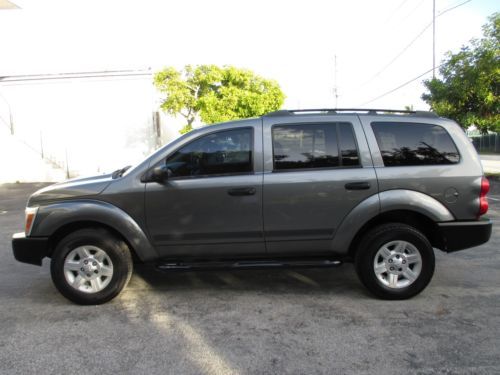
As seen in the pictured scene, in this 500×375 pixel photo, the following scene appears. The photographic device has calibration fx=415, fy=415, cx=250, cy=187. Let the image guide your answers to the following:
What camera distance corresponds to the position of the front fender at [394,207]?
158 inches

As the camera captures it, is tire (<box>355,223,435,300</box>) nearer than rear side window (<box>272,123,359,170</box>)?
Yes

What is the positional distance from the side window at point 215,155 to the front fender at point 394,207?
1147 mm

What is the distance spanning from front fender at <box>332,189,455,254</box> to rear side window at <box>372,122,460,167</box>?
1.10 feet

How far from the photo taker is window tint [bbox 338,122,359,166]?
412 centimetres

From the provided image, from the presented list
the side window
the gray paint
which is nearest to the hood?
the gray paint

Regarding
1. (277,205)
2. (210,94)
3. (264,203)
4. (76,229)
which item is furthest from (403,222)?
(210,94)

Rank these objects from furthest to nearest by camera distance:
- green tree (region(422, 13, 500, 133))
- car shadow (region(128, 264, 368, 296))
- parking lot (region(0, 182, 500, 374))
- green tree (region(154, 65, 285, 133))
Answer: green tree (region(154, 65, 285, 133)) → green tree (region(422, 13, 500, 133)) → car shadow (region(128, 264, 368, 296)) → parking lot (region(0, 182, 500, 374))

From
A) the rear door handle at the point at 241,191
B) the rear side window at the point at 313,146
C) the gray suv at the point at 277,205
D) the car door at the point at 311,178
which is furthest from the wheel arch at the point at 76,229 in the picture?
the rear side window at the point at 313,146

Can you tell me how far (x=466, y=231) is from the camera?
159 inches

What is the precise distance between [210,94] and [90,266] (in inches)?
625

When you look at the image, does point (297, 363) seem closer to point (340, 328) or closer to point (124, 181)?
point (340, 328)

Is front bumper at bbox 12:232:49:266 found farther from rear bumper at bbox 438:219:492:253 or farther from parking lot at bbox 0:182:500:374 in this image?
rear bumper at bbox 438:219:492:253

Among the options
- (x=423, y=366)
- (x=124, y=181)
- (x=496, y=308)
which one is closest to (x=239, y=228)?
(x=124, y=181)

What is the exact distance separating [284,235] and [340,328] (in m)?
1.02
